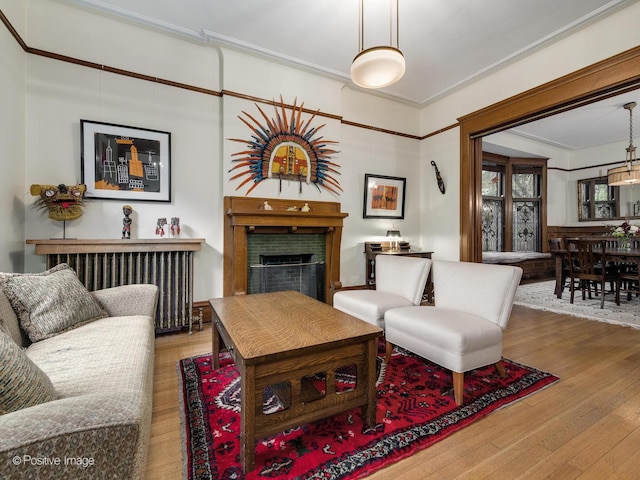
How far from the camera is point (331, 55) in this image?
350 cm

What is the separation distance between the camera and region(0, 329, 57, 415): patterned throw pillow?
76 centimetres

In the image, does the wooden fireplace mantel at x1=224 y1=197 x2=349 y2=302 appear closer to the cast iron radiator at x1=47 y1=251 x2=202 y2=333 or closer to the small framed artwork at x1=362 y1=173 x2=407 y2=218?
the cast iron radiator at x1=47 y1=251 x2=202 y2=333

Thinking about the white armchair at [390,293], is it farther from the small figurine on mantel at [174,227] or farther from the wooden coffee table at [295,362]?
the small figurine on mantel at [174,227]

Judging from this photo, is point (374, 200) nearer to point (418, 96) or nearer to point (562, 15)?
point (418, 96)

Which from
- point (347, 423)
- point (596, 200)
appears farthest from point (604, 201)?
point (347, 423)

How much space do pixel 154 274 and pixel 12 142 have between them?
4.93ft

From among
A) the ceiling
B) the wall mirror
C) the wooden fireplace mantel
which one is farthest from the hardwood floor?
the wall mirror

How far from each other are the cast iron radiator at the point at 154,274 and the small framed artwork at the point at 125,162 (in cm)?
63

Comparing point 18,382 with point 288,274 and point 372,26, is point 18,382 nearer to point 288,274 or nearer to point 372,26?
point 288,274

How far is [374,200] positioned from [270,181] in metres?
1.69

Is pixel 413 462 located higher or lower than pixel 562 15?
lower

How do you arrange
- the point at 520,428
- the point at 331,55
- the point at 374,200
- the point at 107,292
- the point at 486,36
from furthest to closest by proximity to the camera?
the point at 374,200 → the point at 331,55 → the point at 486,36 → the point at 107,292 → the point at 520,428

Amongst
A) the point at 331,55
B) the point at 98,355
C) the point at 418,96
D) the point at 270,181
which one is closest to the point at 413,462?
the point at 98,355

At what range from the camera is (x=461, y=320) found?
195cm
